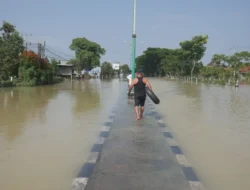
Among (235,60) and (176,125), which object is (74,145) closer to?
(176,125)

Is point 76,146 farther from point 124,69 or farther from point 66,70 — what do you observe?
point 124,69

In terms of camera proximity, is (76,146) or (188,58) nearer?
(76,146)

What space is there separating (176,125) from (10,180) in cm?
620

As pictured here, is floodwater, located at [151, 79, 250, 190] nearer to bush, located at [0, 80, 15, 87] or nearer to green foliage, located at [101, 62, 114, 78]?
bush, located at [0, 80, 15, 87]

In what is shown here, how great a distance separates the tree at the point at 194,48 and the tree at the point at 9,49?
35.4 meters

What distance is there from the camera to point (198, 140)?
7852 mm

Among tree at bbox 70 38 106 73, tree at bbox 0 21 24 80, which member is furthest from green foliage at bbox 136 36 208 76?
tree at bbox 0 21 24 80

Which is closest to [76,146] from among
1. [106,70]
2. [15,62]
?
[15,62]

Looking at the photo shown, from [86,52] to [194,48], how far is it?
2335 cm

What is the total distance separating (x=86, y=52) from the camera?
67188 millimetres

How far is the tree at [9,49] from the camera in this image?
29.2 meters

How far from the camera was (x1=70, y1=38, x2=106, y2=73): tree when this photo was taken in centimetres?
6625

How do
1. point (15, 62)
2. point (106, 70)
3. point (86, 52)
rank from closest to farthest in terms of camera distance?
point (15, 62), point (86, 52), point (106, 70)

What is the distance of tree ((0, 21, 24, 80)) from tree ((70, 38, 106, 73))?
3426 cm
